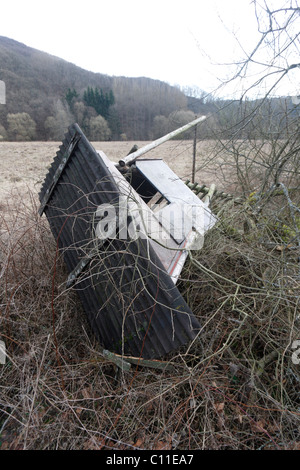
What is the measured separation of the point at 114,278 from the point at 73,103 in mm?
51012

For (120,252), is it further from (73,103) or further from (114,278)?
(73,103)

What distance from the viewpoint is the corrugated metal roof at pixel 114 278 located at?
1.92 metres

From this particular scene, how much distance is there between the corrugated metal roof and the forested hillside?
64.5ft

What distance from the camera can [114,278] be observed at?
223cm

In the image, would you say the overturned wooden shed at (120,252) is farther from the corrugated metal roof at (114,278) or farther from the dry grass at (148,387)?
the dry grass at (148,387)

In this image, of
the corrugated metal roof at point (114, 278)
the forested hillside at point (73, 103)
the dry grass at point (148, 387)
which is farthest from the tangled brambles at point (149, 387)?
the forested hillside at point (73, 103)

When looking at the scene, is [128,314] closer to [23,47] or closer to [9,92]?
[9,92]

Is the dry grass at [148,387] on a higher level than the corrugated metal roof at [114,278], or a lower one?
lower

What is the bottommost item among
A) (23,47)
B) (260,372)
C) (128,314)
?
(260,372)

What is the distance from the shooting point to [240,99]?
9.52ft

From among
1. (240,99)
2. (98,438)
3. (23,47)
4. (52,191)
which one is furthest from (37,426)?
(23,47)

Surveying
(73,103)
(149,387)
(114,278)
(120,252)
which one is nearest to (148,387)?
(149,387)

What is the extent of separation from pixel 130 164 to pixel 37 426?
10.7 ft

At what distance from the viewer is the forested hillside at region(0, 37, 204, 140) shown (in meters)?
34.0
